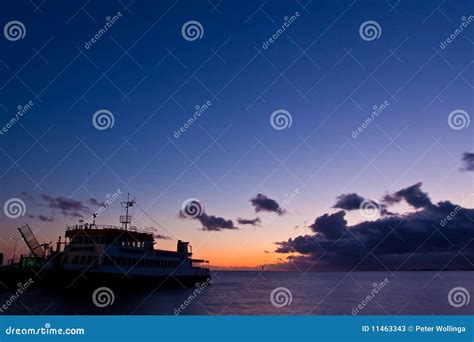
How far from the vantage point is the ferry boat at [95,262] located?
46469 mm

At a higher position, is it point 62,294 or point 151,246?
point 151,246

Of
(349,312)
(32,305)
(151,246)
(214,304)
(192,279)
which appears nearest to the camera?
(32,305)

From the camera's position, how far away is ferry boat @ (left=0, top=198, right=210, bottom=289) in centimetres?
4647

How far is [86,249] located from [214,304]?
16728mm

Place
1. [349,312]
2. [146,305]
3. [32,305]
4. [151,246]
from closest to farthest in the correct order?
[32,305], [146,305], [349,312], [151,246]

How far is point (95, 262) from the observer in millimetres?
47750

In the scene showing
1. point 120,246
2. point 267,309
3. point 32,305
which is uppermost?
point 120,246

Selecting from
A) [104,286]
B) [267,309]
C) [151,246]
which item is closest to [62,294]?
[104,286]

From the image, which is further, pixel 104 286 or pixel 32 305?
pixel 104 286

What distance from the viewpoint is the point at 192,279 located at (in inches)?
2456
